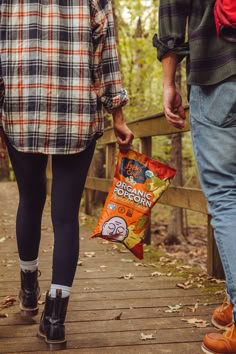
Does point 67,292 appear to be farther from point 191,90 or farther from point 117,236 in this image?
point 191,90

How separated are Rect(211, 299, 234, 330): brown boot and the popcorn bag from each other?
0.51m

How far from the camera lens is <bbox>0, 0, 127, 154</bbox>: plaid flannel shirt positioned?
2363 mm

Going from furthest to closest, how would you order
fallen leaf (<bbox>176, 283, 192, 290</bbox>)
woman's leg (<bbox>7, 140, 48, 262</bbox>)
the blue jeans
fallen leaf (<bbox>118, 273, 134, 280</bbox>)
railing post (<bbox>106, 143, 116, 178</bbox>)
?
railing post (<bbox>106, 143, 116, 178</bbox>) < fallen leaf (<bbox>118, 273, 134, 280</bbox>) < fallen leaf (<bbox>176, 283, 192, 290</bbox>) < woman's leg (<bbox>7, 140, 48, 262</bbox>) < the blue jeans

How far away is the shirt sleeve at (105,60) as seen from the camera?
8.07 ft

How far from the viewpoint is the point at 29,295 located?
2846 millimetres

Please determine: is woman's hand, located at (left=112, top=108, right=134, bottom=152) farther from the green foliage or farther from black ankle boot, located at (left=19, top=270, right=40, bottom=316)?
the green foliage

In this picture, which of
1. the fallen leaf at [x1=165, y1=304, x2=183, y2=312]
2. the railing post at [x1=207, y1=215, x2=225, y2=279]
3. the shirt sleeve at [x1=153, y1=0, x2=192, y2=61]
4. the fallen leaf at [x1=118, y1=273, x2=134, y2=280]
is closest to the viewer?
the shirt sleeve at [x1=153, y1=0, x2=192, y2=61]

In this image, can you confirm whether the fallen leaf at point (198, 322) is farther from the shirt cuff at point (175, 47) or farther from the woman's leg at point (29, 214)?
the shirt cuff at point (175, 47)

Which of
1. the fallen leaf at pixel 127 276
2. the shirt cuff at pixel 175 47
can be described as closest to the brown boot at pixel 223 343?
the shirt cuff at pixel 175 47

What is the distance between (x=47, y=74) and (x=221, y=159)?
81cm

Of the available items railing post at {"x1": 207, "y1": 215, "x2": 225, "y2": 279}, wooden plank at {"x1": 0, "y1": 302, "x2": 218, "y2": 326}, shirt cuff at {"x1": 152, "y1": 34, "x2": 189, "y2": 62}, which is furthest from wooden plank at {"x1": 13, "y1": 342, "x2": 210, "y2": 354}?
railing post at {"x1": 207, "y1": 215, "x2": 225, "y2": 279}

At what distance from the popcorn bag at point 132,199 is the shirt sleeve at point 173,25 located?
0.76 meters

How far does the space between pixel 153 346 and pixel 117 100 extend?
1.07 metres

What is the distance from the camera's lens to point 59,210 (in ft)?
8.04
